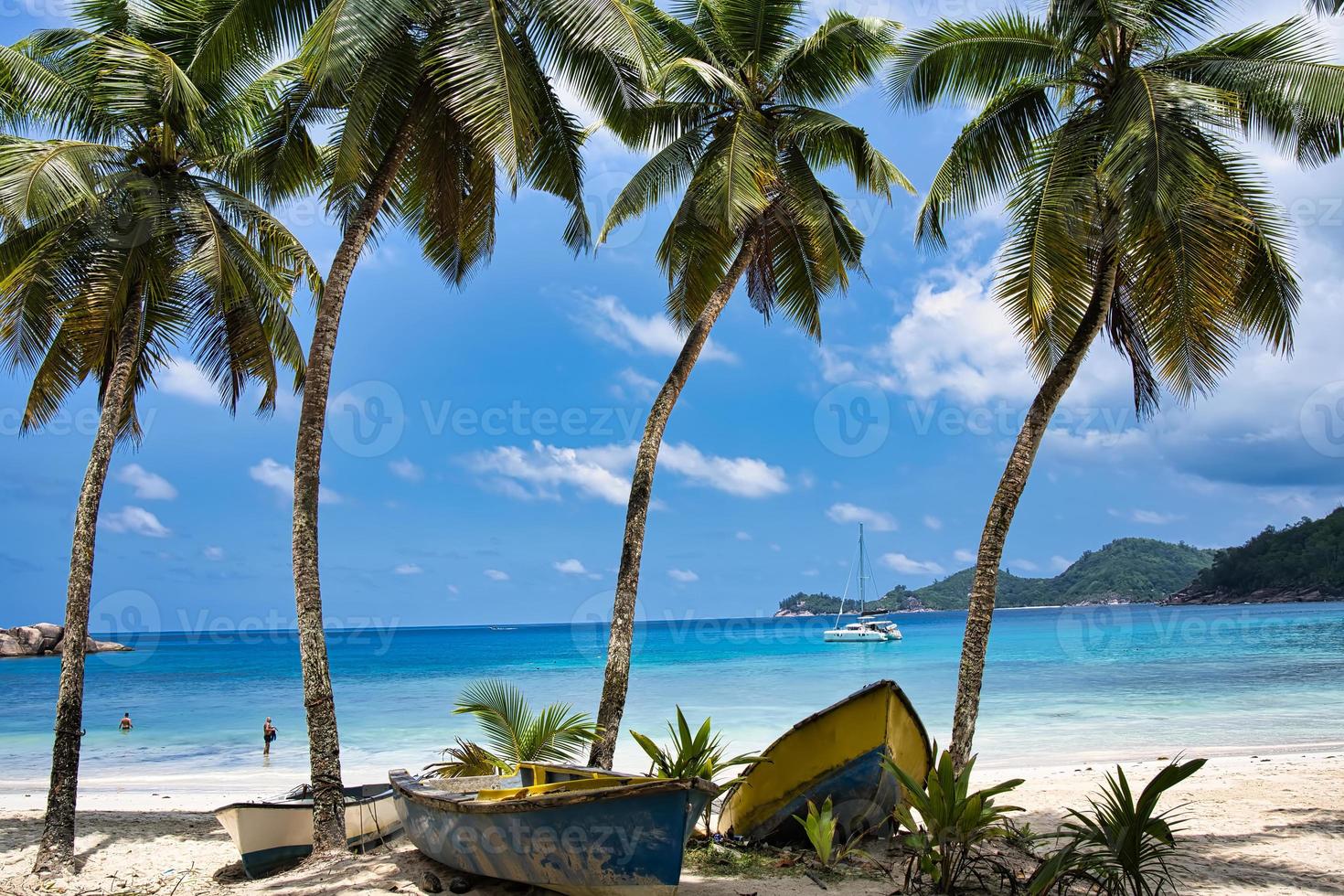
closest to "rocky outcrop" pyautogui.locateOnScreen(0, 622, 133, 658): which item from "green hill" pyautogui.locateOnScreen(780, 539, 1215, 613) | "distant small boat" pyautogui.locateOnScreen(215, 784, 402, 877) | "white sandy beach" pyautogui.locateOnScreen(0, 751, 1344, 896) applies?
"white sandy beach" pyautogui.locateOnScreen(0, 751, 1344, 896)

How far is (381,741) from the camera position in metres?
23.8

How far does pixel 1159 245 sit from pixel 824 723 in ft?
18.8

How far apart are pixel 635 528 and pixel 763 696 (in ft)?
83.8

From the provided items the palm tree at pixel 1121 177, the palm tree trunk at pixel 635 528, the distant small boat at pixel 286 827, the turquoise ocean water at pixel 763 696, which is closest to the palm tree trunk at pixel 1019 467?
the palm tree at pixel 1121 177

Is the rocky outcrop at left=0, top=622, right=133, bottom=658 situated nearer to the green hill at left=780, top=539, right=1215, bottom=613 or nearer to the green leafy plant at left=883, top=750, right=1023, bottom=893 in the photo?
the green leafy plant at left=883, top=750, right=1023, bottom=893

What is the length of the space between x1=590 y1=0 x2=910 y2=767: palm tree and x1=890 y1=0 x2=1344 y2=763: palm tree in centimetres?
126

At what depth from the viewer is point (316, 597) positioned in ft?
28.9

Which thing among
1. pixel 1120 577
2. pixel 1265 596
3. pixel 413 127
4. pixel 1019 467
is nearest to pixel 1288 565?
pixel 1265 596

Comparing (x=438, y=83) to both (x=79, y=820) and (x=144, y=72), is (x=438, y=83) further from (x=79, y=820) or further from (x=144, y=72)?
(x=79, y=820)

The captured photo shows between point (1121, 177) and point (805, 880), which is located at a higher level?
point (1121, 177)

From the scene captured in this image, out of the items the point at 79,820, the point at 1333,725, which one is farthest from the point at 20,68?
the point at 1333,725

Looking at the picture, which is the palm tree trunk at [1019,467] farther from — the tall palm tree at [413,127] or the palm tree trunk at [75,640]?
the palm tree trunk at [75,640]

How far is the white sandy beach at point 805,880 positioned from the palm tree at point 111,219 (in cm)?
88

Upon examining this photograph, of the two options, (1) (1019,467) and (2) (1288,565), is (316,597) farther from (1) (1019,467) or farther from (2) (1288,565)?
(2) (1288,565)
